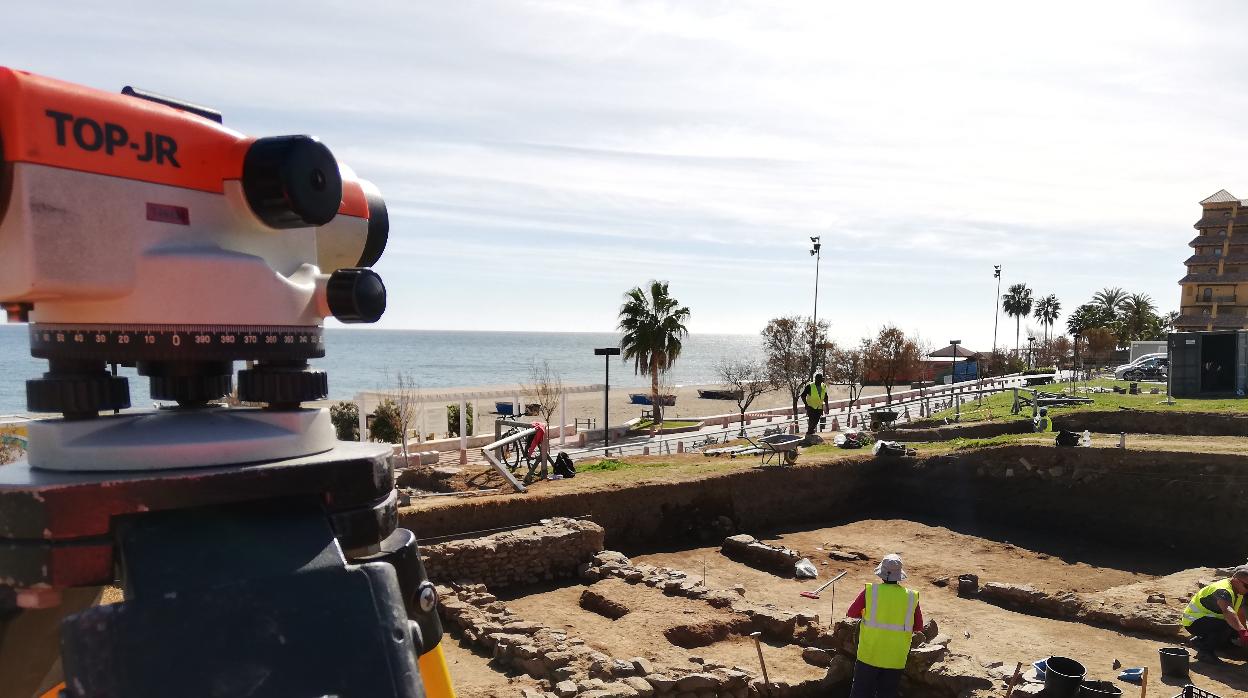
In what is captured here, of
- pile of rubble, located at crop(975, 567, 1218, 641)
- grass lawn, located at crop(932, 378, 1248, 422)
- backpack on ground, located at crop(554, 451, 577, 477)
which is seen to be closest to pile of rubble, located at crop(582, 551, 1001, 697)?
pile of rubble, located at crop(975, 567, 1218, 641)

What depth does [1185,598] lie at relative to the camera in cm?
1288

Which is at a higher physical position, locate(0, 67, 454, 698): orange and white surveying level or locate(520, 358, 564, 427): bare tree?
locate(0, 67, 454, 698): orange and white surveying level

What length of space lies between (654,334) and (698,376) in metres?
121

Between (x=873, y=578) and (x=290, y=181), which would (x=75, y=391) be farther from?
(x=873, y=578)

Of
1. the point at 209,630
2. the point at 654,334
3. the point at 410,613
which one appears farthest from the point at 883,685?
the point at 654,334

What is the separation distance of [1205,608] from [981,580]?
5.07 metres

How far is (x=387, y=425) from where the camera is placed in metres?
31.4

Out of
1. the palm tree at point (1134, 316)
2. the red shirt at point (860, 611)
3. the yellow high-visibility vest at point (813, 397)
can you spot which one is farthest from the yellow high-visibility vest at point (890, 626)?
the palm tree at point (1134, 316)

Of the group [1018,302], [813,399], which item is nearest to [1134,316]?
[1018,302]

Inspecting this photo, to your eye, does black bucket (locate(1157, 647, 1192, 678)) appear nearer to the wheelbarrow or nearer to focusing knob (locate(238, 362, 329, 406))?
the wheelbarrow

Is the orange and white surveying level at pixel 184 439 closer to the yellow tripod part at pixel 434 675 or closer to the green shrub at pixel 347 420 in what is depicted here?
the yellow tripod part at pixel 434 675

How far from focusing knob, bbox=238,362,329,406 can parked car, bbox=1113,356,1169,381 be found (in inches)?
2044

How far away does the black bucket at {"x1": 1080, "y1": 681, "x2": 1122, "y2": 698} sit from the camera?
7.92 m

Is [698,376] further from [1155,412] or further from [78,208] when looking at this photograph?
[78,208]
